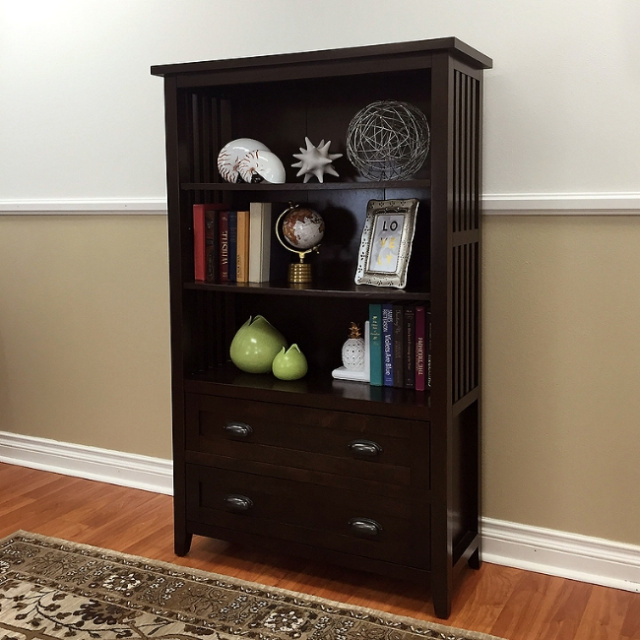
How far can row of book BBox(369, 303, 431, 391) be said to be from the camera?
2.26 m

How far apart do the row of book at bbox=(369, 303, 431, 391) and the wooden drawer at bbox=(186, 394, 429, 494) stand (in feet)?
0.51

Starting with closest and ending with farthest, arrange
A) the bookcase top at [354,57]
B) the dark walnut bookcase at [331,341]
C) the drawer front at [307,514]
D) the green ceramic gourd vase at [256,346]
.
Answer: the bookcase top at [354,57], the dark walnut bookcase at [331,341], the drawer front at [307,514], the green ceramic gourd vase at [256,346]

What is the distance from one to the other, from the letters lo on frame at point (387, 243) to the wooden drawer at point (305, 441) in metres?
0.38

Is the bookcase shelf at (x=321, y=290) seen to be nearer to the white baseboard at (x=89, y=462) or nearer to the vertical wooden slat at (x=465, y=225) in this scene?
the vertical wooden slat at (x=465, y=225)

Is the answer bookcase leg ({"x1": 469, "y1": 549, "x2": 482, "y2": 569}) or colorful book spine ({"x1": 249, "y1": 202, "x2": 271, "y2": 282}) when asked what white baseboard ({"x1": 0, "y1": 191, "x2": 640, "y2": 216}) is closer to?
colorful book spine ({"x1": 249, "y1": 202, "x2": 271, "y2": 282})

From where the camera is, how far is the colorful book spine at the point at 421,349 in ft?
7.37

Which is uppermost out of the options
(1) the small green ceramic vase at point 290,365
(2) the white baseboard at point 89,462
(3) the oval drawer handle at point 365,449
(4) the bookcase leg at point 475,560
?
(1) the small green ceramic vase at point 290,365

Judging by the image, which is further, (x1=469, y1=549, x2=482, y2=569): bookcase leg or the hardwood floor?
(x1=469, y1=549, x2=482, y2=569): bookcase leg

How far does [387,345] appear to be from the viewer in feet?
7.57

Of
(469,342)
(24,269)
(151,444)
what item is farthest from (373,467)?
(24,269)

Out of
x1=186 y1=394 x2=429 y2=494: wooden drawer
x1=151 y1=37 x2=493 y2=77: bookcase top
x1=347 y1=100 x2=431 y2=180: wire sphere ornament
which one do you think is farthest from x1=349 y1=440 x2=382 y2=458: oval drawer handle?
x1=151 y1=37 x2=493 y2=77: bookcase top

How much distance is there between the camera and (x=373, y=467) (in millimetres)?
2234

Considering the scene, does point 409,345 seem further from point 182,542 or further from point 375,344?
point 182,542

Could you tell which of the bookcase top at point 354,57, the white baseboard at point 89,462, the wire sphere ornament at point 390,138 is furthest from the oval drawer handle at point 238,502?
the bookcase top at point 354,57
